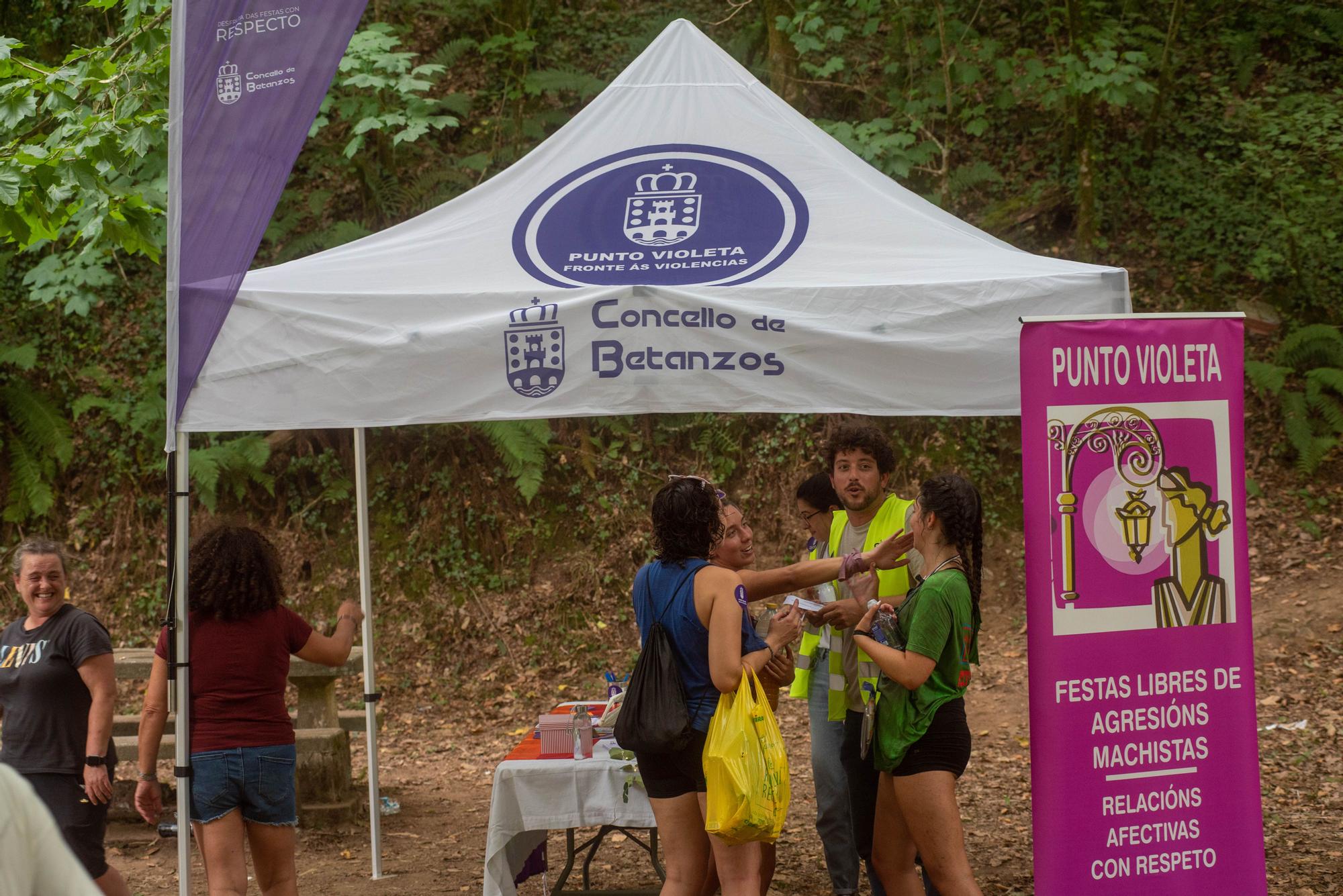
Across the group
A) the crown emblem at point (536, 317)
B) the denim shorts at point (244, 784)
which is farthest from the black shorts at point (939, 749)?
the denim shorts at point (244, 784)

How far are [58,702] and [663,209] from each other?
276 cm

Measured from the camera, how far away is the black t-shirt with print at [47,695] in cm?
398

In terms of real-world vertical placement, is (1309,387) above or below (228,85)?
below

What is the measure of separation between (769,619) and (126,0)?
5234 mm

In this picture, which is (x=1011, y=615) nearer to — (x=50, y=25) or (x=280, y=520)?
(x=280, y=520)

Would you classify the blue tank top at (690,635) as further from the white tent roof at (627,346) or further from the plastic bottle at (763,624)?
the white tent roof at (627,346)

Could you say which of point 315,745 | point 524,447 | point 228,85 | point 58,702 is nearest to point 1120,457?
point 228,85

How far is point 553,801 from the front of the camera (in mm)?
4254

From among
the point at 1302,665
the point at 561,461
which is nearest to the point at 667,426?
the point at 561,461

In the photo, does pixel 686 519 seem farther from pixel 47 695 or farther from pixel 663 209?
pixel 47 695

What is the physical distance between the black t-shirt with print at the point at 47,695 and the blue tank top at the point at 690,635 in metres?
2.01

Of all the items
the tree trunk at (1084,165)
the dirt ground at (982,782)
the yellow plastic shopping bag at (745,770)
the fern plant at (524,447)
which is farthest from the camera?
the tree trunk at (1084,165)

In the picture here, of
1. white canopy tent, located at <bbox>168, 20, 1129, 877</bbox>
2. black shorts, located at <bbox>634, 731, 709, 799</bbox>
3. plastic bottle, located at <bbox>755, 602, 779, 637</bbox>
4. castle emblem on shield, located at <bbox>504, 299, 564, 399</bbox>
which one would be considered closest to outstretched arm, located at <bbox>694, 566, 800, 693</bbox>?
black shorts, located at <bbox>634, 731, 709, 799</bbox>

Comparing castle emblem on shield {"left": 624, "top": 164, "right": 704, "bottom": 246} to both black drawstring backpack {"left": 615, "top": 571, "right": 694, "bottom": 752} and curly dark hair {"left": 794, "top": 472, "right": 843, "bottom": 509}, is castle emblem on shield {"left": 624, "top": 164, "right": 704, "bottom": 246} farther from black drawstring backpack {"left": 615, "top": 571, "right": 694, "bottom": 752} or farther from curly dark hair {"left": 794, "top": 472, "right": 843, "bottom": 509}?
black drawstring backpack {"left": 615, "top": 571, "right": 694, "bottom": 752}
